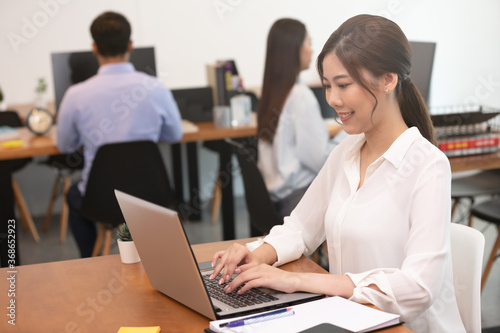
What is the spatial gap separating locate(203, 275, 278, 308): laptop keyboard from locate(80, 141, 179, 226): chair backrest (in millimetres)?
1473

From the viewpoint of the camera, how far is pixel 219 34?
200 inches

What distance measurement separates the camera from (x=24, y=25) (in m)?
4.67

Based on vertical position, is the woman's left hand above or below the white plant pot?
above

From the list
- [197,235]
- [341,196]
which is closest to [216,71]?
[197,235]

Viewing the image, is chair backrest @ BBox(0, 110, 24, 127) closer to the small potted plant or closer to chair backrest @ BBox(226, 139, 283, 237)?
chair backrest @ BBox(226, 139, 283, 237)

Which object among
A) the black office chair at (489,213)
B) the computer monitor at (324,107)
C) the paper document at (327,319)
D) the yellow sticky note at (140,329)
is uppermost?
the paper document at (327,319)

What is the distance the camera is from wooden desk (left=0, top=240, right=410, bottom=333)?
1257 mm

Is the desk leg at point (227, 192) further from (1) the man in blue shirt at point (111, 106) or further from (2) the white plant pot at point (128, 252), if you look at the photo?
(2) the white plant pot at point (128, 252)

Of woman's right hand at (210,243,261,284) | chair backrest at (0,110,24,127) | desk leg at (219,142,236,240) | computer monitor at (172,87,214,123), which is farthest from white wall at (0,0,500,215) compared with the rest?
woman's right hand at (210,243,261,284)

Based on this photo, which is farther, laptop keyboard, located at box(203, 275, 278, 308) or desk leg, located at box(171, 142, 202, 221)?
desk leg, located at box(171, 142, 202, 221)

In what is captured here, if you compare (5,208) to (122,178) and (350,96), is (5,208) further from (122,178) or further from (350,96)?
(350,96)

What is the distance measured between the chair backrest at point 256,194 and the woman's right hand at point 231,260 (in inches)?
45.5

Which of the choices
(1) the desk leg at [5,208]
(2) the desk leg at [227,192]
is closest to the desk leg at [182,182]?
(2) the desk leg at [227,192]

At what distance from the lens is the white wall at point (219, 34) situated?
186 inches
